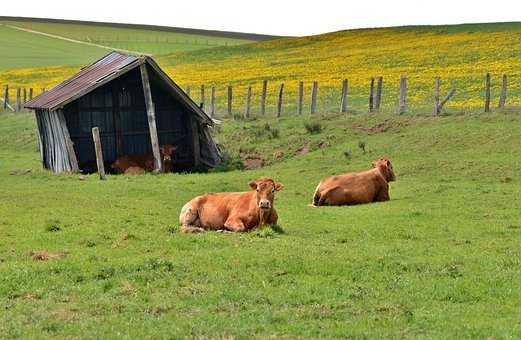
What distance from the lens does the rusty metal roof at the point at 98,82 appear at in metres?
29.7

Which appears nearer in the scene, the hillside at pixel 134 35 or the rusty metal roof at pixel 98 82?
the rusty metal roof at pixel 98 82

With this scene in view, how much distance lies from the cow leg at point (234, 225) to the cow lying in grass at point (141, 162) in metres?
14.9

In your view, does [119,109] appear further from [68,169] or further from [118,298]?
[118,298]

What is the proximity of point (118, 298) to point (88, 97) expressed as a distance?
2214cm

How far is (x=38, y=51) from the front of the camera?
96250mm

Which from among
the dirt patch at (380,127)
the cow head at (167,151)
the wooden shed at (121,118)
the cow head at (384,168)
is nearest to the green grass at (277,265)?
the cow head at (384,168)

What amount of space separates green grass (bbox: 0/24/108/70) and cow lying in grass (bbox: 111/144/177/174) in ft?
178

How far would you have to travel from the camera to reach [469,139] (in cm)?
2819

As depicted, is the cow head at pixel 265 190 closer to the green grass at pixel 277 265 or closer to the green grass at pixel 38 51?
the green grass at pixel 277 265

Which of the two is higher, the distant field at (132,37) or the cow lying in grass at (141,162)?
the distant field at (132,37)

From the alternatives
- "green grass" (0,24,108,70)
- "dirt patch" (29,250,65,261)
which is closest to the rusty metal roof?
"dirt patch" (29,250,65,261)

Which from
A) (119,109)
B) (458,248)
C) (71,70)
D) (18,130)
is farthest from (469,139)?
(71,70)

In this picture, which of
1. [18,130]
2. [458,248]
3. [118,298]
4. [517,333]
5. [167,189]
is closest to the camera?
[517,333]

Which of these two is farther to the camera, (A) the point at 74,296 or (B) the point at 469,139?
(B) the point at 469,139
